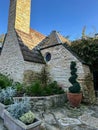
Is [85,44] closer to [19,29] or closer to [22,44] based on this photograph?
[22,44]

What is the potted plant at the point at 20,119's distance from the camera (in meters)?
3.71

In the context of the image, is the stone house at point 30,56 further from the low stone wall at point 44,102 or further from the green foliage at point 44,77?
the low stone wall at point 44,102

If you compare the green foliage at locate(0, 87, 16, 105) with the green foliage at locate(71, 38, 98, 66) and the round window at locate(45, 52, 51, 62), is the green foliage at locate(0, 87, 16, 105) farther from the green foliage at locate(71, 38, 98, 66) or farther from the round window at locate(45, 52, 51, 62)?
the green foliage at locate(71, 38, 98, 66)

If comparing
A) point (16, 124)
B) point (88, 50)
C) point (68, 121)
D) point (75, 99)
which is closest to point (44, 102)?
point (68, 121)

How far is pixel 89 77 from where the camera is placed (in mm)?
8023

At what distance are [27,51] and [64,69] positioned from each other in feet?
9.67

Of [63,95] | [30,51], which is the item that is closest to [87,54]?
[63,95]

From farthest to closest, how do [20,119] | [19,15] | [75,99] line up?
1. [19,15]
2. [75,99]
3. [20,119]

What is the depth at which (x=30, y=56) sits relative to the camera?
927 centimetres

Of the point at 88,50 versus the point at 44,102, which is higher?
the point at 88,50

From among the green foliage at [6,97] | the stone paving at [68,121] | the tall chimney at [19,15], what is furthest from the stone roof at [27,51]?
the stone paving at [68,121]

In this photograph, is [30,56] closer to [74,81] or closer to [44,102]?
[74,81]

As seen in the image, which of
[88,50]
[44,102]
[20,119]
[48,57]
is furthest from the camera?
[48,57]

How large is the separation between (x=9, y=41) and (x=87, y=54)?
6064 mm
